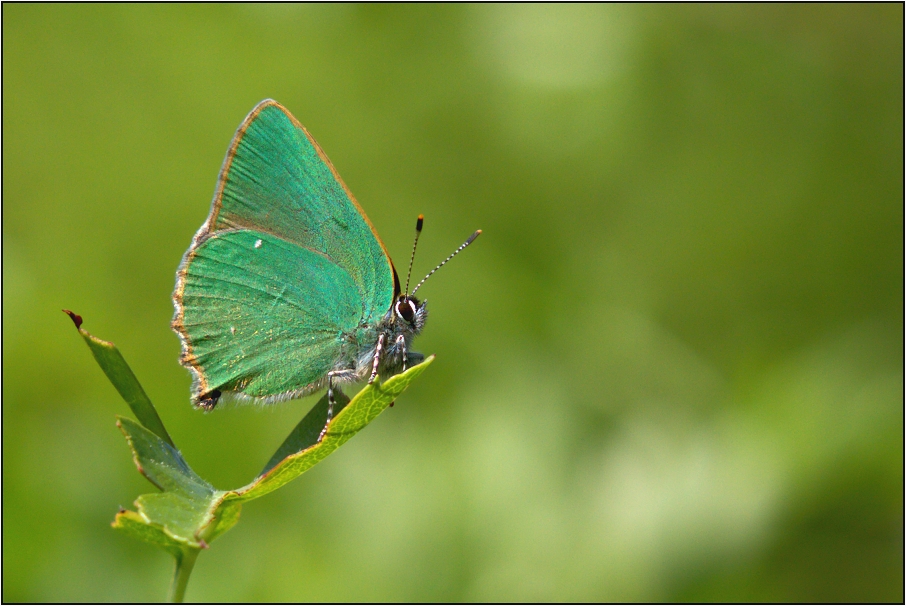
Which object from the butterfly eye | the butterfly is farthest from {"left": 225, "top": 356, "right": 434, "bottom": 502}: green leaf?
the butterfly eye

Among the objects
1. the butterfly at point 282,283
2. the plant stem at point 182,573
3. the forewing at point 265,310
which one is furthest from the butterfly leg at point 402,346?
the plant stem at point 182,573

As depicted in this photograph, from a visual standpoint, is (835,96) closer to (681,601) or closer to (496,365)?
(496,365)

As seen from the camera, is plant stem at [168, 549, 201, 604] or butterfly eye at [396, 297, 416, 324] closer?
plant stem at [168, 549, 201, 604]

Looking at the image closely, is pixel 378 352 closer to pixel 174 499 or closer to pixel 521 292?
pixel 174 499

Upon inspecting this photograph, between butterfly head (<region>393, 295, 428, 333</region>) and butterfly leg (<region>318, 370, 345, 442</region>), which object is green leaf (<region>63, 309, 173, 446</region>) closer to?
butterfly leg (<region>318, 370, 345, 442</region>)

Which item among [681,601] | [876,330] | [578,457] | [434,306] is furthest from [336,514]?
[876,330]

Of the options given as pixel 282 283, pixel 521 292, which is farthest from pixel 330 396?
pixel 521 292

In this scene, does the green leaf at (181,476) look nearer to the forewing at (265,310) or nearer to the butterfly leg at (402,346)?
the forewing at (265,310)
